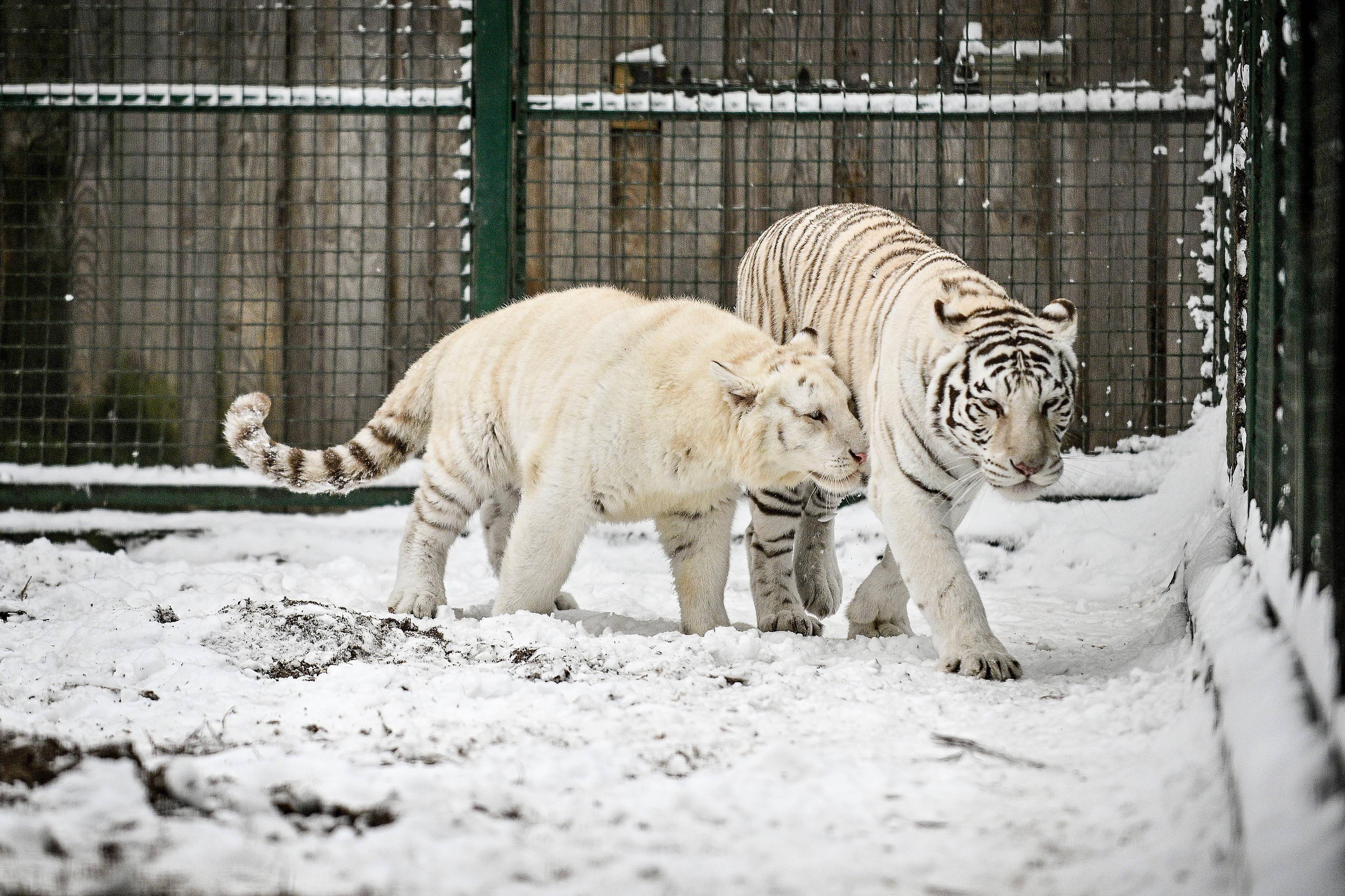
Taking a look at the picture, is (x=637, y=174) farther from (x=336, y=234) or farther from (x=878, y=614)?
(x=878, y=614)

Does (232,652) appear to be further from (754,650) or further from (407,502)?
(407,502)

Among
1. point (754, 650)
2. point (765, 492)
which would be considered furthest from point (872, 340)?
point (754, 650)

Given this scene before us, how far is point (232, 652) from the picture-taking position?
3.06 metres

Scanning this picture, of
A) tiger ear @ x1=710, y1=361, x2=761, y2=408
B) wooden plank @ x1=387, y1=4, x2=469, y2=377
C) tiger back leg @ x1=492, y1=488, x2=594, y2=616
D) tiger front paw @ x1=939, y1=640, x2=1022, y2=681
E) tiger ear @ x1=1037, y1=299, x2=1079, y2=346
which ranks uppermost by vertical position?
wooden plank @ x1=387, y1=4, x2=469, y2=377

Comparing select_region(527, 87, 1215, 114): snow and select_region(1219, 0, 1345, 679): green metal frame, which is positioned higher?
select_region(527, 87, 1215, 114): snow

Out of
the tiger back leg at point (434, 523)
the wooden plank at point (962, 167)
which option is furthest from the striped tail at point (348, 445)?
the wooden plank at point (962, 167)

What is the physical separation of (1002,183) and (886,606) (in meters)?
2.70

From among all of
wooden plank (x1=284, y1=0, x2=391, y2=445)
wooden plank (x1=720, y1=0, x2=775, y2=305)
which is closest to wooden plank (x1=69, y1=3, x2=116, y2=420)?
wooden plank (x1=284, y1=0, x2=391, y2=445)

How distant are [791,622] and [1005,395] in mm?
1217

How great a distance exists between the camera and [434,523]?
418cm

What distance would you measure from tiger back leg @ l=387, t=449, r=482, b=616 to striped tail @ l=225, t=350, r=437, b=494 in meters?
0.20

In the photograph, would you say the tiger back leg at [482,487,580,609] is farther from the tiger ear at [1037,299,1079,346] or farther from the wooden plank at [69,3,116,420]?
the wooden plank at [69,3,116,420]

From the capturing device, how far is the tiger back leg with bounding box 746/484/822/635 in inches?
157

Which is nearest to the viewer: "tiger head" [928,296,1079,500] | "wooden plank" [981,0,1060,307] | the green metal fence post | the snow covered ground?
the snow covered ground
